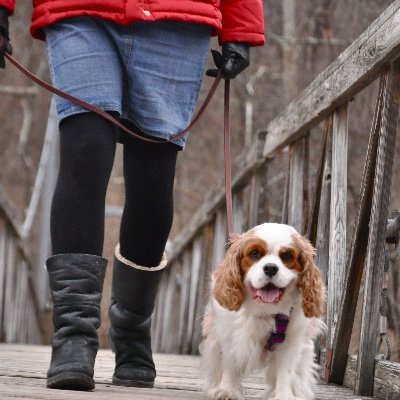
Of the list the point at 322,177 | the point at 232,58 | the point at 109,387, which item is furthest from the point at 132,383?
the point at 322,177

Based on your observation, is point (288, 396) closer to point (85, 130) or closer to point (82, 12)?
point (85, 130)

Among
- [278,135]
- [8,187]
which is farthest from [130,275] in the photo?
[8,187]

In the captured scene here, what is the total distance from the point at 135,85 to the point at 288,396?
2.92 ft

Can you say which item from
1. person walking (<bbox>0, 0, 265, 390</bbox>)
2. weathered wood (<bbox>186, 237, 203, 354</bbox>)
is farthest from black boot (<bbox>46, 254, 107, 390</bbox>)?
weathered wood (<bbox>186, 237, 203, 354</bbox>)

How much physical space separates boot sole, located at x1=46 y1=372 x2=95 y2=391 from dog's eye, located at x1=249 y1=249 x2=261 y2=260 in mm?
489

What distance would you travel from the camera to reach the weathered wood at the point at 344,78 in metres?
2.78

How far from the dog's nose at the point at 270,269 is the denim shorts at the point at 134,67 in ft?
1.85

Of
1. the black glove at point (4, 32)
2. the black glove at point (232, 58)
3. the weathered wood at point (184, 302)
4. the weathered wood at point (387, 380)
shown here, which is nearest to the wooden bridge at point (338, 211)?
the weathered wood at point (387, 380)

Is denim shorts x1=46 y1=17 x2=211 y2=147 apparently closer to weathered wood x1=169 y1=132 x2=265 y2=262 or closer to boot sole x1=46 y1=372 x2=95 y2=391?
boot sole x1=46 y1=372 x2=95 y2=391

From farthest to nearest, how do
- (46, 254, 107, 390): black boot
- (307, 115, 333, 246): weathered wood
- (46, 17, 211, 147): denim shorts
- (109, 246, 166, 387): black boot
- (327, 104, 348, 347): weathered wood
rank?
(307, 115, 333, 246): weathered wood < (327, 104, 348, 347): weathered wood < (109, 246, 166, 387): black boot < (46, 17, 211, 147): denim shorts < (46, 254, 107, 390): black boot

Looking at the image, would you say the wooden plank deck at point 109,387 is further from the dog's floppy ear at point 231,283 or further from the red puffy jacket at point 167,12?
Result: the red puffy jacket at point 167,12

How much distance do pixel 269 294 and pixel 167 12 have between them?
80cm

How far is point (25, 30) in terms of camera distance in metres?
13.4

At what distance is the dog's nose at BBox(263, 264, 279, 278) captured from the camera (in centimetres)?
243
